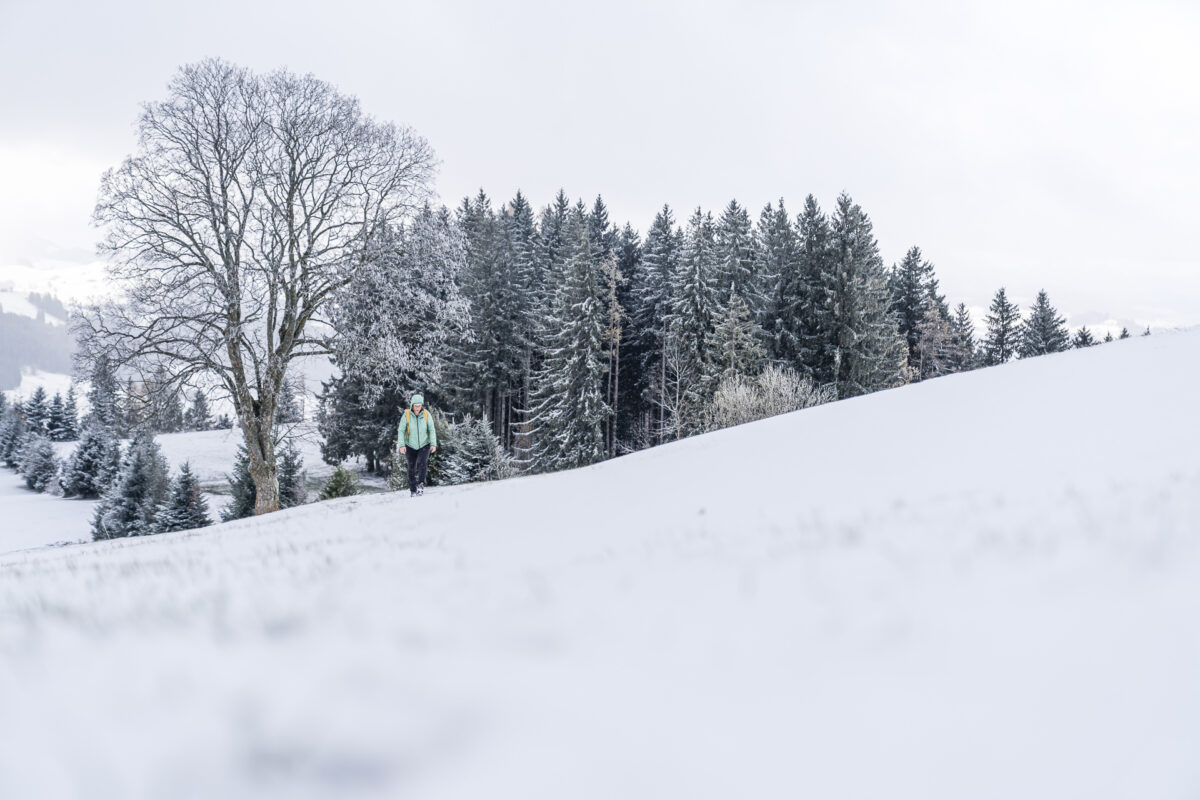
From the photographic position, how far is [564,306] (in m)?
32.7

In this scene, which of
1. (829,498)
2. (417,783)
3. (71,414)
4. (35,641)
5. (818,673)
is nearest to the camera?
(417,783)

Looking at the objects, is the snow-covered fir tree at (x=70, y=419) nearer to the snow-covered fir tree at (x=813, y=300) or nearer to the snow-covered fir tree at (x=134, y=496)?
the snow-covered fir tree at (x=134, y=496)

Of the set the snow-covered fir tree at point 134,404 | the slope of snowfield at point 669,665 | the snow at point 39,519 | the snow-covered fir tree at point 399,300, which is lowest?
the snow at point 39,519

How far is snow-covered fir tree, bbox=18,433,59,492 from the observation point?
37.2 meters

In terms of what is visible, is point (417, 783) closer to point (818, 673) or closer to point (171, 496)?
point (818, 673)

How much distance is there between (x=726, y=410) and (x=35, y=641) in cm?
2342

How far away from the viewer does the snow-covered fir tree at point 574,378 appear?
3083cm

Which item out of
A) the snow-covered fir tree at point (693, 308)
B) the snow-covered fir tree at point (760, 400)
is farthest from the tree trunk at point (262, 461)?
the snow-covered fir tree at point (693, 308)

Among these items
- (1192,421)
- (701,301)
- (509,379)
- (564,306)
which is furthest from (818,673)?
(509,379)

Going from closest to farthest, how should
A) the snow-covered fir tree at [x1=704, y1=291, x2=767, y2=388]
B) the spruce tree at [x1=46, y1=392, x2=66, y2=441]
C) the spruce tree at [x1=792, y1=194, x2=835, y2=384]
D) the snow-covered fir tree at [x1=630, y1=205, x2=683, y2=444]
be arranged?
the snow-covered fir tree at [x1=704, y1=291, x2=767, y2=388]
the spruce tree at [x1=792, y1=194, x2=835, y2=384]
the snow-covered fir tree at [x1=630, y1=205, x2=683, y2=444]
the spruce tree at [x1=46, y1=392, x2=66, y2=441]

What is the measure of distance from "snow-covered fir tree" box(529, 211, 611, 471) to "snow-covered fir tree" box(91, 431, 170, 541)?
54.9 feet

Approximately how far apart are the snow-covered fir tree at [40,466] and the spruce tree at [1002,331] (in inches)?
2509

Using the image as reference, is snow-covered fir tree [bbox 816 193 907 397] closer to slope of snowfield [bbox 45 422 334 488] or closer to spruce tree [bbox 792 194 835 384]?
spruce tree [bbox 792 194 835 384]

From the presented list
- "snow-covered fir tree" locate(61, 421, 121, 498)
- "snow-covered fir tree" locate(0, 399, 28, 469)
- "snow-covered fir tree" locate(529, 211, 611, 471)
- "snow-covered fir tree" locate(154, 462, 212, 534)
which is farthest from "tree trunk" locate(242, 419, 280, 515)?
"snow-covered fir tree" locate(0, 399, 28, 469)
